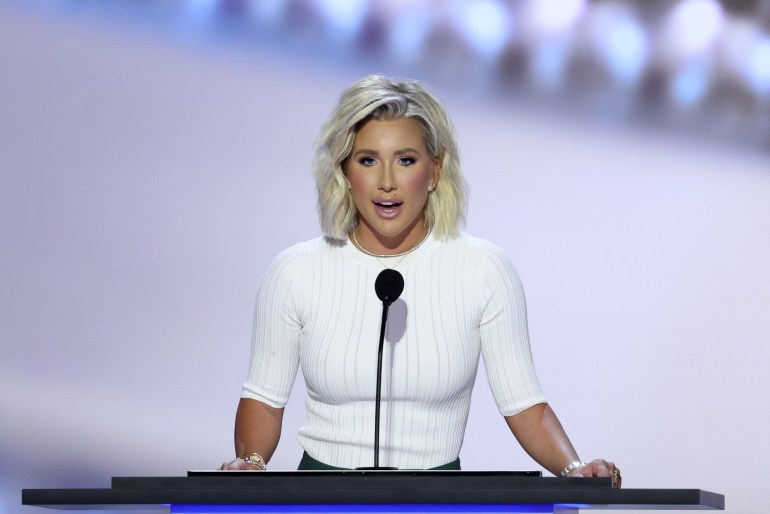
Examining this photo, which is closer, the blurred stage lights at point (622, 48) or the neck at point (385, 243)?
the neck at point (385, 243)

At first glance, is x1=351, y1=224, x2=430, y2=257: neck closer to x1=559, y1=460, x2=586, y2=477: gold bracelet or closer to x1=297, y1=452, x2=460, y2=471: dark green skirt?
x1=297, y1=452, x2=460, y2=471: dark green skirt

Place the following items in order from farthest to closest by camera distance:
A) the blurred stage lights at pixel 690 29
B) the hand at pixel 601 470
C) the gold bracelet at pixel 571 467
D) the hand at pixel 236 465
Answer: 1. the blurred stage lights at pixel 690 29
2. the gold bracelet at pixel 571 467
3. the hand at pixel 236 465
4. the hand at pixel 601 470

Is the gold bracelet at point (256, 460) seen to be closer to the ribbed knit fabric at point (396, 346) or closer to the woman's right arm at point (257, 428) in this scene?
the woman's right arm at point (257, 428)

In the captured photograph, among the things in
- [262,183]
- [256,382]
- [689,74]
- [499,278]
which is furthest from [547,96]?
[256,382]

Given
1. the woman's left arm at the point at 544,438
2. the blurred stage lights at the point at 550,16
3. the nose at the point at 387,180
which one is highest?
the blurred stage lights at the point at 550,16

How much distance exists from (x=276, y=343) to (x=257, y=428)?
0.18 metres

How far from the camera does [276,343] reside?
8.30ft

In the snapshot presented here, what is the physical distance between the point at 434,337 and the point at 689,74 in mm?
1777

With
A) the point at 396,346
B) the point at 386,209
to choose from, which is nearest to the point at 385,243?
the point at 386,209

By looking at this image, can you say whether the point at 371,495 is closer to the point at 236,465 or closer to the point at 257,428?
the point at 236,465

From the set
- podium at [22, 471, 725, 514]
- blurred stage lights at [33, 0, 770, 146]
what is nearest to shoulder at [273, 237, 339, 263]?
podium at [22, 471, 725, 514]

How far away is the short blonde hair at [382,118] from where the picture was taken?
252 cm

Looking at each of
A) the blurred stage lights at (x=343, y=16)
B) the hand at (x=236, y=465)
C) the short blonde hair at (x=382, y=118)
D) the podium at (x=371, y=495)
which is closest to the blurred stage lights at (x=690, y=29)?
the blurred stage lights at (x=343, y=16)

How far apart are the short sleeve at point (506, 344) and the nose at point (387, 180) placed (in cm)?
25
